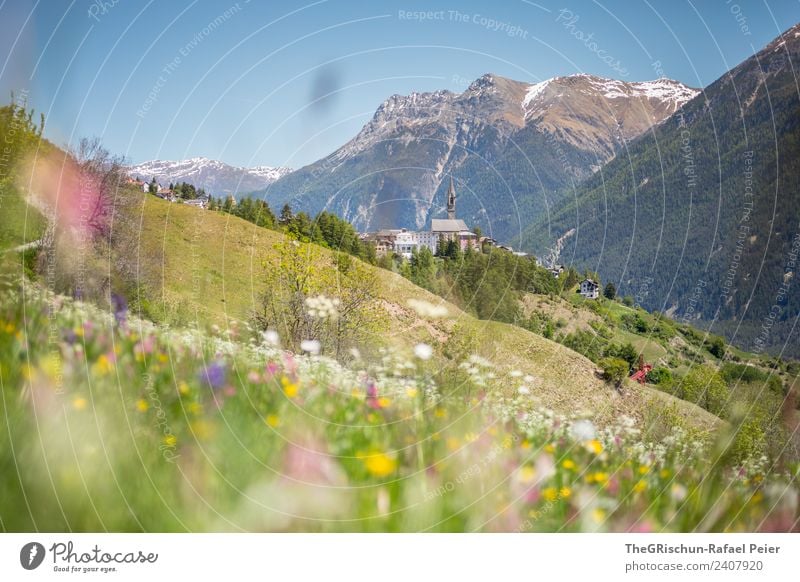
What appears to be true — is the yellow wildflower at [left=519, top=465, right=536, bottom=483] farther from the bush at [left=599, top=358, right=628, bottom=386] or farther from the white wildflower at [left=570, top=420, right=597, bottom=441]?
the bush at [left=599, top=358, right=628, bottom=386]

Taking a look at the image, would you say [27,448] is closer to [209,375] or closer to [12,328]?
[12,328]

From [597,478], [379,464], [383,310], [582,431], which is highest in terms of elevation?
[383,310]

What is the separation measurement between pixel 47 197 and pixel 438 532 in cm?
433

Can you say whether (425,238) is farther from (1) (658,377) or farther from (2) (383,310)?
(2) (383,310)

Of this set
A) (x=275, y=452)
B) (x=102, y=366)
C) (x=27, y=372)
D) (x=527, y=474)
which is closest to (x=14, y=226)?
(x=27, y=372)

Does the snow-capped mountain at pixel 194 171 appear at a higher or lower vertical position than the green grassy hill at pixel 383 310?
higher

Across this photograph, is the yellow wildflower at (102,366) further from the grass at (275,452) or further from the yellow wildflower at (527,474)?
the yellow wildflower at (527,474)

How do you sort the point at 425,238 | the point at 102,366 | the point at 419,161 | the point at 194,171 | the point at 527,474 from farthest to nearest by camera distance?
the point at 425,238, the point at 419,161, the point at 194,171, the point at 527,474, the point at 102,366

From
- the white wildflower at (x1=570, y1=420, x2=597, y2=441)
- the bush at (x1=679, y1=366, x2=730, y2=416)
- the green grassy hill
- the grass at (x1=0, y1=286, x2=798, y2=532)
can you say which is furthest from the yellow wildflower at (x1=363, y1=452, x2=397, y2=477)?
the bush at (x1=679, y1=366, x2=730, y2=416)

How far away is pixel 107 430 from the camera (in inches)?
146

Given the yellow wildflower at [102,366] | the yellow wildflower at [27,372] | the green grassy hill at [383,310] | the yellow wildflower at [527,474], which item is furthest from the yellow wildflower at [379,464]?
the yellow wildflower at [27,372]

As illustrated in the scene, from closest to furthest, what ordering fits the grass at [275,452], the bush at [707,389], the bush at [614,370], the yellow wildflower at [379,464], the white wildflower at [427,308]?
the grass at [275,452] → the yellow wildflower at [379,464] → the bush at [707,389] → the bush at [614,370] → the white wildflower at [427,308]

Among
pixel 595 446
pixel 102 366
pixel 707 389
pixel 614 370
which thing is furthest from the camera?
pixel 614 370
